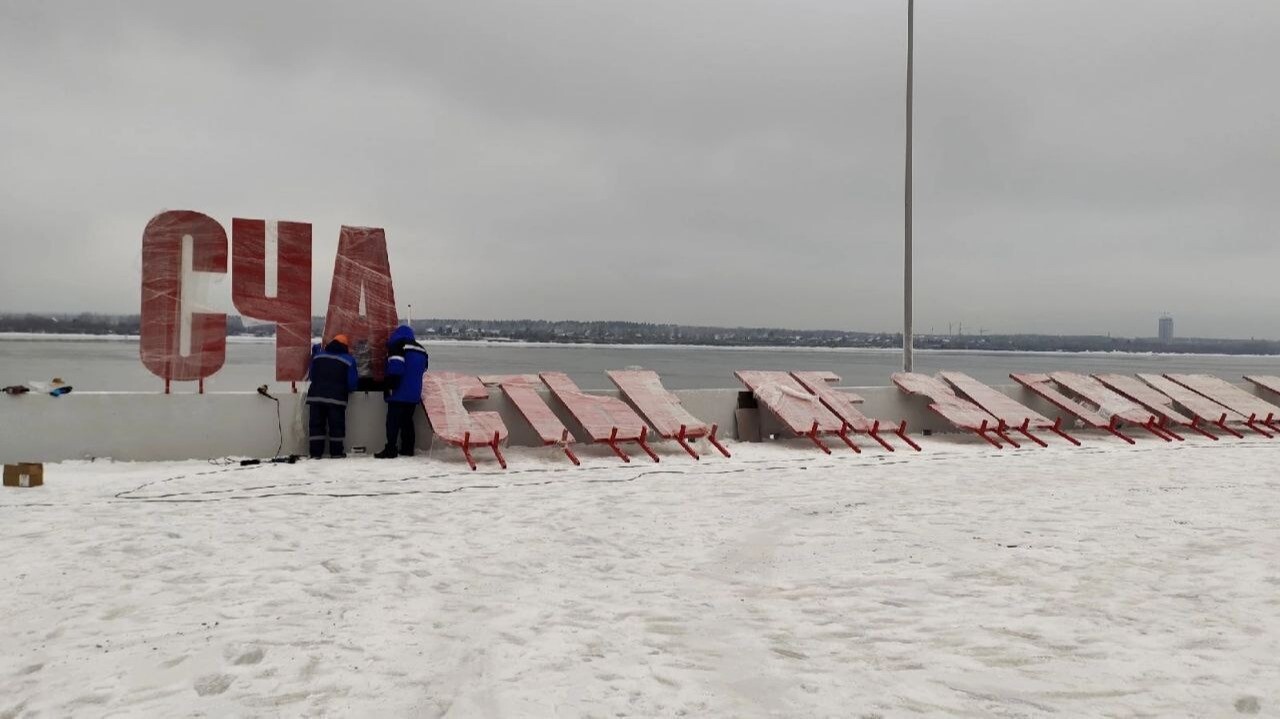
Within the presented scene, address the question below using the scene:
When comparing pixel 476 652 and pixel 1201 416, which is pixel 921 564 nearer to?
pixel 476 652

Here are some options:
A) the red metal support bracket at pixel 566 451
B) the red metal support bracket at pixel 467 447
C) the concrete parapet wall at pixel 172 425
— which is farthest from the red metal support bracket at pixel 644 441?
the red metal support bracket at pixel 467 447

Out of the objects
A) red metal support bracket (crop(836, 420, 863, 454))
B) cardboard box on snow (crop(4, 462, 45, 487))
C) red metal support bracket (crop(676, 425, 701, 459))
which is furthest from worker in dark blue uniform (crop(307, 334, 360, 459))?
red metal support bracket (crop(836, 420, 863, 454))

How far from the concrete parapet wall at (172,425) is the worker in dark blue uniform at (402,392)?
39cm

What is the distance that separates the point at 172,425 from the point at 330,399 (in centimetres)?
204

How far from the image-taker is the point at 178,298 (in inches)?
411

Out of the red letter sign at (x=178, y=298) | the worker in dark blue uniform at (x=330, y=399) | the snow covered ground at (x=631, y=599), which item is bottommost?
the snow covered ground at (x=631, y=599)

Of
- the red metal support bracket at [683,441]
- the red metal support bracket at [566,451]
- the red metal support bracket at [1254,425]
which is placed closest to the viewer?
the red metal support bracket at [566,451]

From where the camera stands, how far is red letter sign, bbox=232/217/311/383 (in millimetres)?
10680

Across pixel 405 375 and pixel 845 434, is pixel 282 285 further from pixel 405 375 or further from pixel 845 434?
pixel 845 434

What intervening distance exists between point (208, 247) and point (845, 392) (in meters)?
10.3

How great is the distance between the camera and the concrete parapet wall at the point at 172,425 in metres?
9.56

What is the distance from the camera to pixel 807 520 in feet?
23.8

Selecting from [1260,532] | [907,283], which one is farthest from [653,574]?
[907,283]

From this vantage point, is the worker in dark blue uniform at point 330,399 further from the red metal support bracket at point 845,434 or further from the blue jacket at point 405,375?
the red metal support bracket at point 845,434
